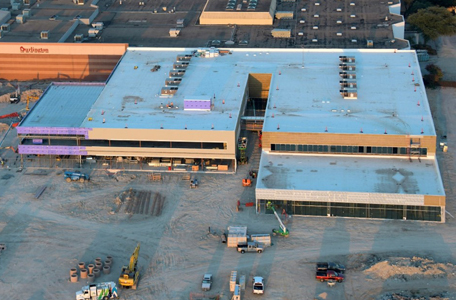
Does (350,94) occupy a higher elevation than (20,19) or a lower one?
higher

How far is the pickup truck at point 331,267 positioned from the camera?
297ft

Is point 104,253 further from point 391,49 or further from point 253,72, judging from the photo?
point 391,49

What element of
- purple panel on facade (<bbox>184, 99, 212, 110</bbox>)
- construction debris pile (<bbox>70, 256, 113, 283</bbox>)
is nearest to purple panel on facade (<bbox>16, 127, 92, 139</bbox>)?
purple panel on facade (<bbox>184, 99, 212, 110</bbox>)

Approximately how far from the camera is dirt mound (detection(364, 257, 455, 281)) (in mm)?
89375

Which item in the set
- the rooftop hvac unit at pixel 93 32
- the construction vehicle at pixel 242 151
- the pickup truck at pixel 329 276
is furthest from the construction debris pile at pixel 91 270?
the rooftop hvac unit at pixel 93 32

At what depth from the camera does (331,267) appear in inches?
3578

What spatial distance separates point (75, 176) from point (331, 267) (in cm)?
3795

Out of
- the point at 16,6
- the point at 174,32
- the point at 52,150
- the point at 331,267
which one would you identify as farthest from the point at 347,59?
the point at 16,6

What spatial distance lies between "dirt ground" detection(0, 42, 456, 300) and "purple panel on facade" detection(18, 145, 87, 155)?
98.4 inches

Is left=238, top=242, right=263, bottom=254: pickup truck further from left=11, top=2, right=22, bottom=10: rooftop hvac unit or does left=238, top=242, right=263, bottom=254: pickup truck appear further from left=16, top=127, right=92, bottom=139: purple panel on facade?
left=11, top=2, right=22, bottom=10: rooftop hvac unit

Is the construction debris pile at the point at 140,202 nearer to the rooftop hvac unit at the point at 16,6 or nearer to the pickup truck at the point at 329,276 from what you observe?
the pickup truck at the point at 329,276

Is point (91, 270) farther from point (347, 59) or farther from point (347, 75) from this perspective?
point (347, 59)

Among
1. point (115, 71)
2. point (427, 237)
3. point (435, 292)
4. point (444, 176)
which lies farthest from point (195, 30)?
point (435, 292)

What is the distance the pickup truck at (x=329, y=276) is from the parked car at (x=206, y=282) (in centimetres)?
1094
